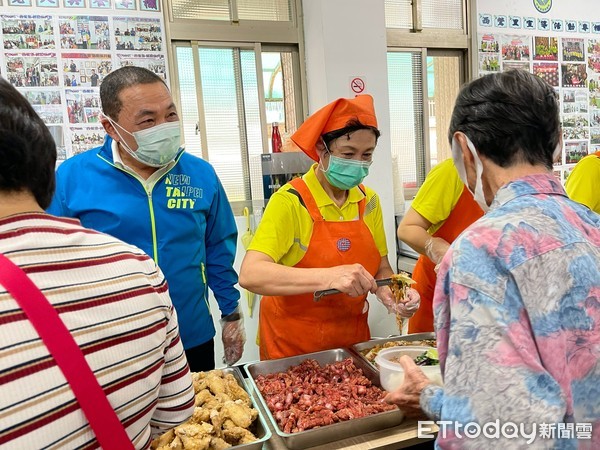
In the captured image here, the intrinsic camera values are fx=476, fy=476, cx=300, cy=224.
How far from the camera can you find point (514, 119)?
1016mm

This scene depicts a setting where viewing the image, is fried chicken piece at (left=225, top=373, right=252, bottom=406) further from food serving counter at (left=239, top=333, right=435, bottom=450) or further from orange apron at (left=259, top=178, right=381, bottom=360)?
orange apron at (left=259, top=178, right=381, bottom=360)

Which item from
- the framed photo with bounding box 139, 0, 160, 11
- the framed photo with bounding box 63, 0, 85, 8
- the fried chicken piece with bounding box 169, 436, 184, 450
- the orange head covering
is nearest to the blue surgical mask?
the orange head covering

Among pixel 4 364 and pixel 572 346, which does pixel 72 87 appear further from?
pixel 572 346

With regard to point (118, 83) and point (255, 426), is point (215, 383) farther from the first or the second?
point (118, 83)

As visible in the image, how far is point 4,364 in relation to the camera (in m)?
0.69

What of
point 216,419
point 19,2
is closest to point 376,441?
point 216,419

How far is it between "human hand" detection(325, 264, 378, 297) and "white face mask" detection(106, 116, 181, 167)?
851mm

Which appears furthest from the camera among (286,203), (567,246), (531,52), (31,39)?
(531,52)

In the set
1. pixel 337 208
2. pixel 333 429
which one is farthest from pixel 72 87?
pixel 333 429

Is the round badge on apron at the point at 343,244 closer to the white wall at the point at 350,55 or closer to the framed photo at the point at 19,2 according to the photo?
the white wall at the point at 350,55

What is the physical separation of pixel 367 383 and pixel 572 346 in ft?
3.00

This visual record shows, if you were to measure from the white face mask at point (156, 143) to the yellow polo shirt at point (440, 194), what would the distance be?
1.19 metres

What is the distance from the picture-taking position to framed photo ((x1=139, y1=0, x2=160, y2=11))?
3.46m

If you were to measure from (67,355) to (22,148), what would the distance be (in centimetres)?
34
